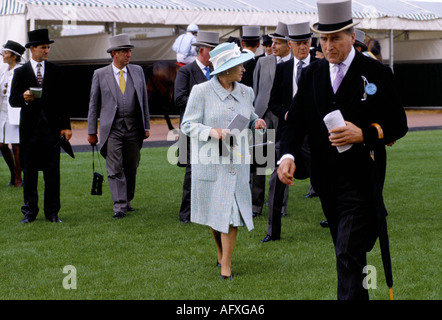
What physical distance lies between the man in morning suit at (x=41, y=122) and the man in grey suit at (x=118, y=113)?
571 mm

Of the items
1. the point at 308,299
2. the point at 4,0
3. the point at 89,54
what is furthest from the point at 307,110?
the point at 89,54

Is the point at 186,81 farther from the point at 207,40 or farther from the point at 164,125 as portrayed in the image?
the point at 164,125

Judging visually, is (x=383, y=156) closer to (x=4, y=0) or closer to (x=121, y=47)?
(x=121, y=47)

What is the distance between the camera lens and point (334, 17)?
15.2 feet

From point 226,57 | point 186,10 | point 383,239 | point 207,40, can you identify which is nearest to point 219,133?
→ point 226,57

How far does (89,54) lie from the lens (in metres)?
24.1

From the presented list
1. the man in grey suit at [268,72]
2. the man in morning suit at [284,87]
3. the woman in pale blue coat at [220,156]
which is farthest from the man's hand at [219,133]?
the man in grey suit at [268,72]

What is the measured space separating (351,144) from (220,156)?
2.23 meters

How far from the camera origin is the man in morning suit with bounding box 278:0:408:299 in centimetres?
460

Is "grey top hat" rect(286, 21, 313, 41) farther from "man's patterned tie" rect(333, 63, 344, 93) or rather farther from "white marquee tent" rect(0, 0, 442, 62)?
"white marquee tent" rect(0, 0, 442, 62)

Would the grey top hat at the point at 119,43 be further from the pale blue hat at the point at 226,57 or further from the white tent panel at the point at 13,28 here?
the white tent panel at the point at 13,28

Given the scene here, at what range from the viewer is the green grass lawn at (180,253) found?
6.16 metres

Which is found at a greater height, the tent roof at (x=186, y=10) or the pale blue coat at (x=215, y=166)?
the pale blue coat at (x=215, y=166)

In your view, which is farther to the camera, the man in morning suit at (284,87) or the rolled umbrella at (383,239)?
Result: the man in morning suit at (284,87)
